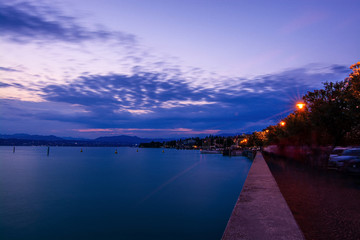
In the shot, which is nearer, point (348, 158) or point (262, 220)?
point (262, 220)

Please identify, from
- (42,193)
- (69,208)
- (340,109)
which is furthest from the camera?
(42,193)

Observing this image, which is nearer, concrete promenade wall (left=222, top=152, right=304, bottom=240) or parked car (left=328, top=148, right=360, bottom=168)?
concrete promenade wall (left=222, top=152, right=304, bottom=240)

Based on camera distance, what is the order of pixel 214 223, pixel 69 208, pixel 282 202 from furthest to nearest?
pixel 69 208, pixel 214 223, pixel 282 202

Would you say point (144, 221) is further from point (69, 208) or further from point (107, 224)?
point (69, 208)

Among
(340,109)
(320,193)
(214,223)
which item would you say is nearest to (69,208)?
(214,223)

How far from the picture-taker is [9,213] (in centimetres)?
2078

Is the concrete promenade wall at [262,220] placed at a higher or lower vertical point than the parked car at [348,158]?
lower

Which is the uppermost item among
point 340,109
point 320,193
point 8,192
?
point 340,109

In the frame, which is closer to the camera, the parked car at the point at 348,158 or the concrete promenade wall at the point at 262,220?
the concrete promenade wall at the point at 262,220

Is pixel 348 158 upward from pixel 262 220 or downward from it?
upward

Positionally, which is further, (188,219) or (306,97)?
(306,97)

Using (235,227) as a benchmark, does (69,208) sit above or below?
below

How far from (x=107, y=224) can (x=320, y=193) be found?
1197cm

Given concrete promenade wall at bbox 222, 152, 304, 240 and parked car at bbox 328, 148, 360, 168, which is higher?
parked car at bbox 328, 148, 360, 168
